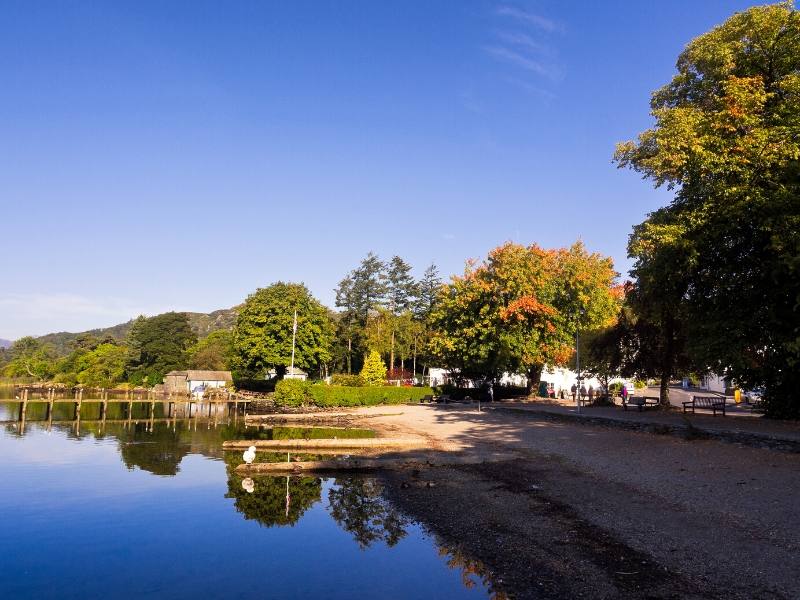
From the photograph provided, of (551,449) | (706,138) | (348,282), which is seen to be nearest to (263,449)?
(551,449)

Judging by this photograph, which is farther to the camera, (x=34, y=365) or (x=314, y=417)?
(x=34, y=365)

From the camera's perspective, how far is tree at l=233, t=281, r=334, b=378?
62156 millimetres

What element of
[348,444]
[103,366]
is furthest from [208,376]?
[348,444]

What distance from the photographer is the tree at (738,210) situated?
58.5 feet

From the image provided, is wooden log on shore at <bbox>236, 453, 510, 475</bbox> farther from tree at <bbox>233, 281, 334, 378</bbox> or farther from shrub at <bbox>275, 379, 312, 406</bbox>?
tree at <bbox>233, 281, 334, 378</bbox>

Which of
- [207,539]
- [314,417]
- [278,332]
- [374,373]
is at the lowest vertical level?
[207,539]

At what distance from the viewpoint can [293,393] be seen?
46.2 m

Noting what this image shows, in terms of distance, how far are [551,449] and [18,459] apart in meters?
23.3

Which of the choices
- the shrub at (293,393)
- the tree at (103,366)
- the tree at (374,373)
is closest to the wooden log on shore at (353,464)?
the shrub at (293,393)

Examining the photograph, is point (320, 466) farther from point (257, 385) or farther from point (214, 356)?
point (214, 356)

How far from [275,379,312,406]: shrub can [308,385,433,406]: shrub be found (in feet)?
2.14

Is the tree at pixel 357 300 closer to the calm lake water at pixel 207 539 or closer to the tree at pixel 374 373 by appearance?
the tree at pixel 374 373

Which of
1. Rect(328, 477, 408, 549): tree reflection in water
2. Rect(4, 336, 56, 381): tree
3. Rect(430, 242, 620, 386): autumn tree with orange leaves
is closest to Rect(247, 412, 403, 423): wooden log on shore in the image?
Rect(430, 242, 620, 386): autumn tree with orange leaves

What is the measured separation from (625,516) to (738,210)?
1230cm
